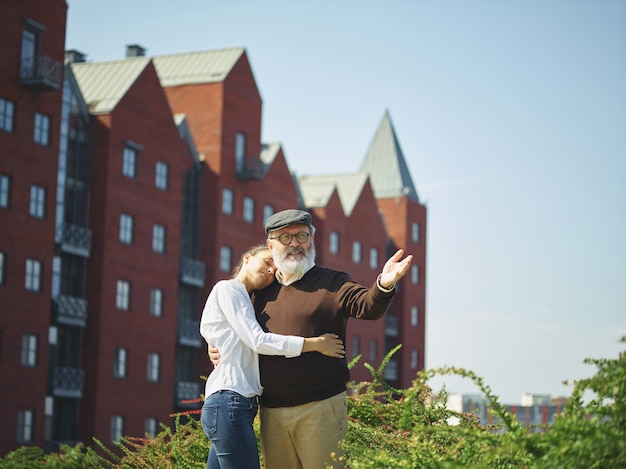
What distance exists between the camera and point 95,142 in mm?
44344

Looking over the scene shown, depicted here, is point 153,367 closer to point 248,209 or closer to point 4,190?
point 248,209

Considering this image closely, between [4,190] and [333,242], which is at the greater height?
[333,242]

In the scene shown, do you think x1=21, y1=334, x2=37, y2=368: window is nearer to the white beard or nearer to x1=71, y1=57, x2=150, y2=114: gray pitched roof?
x1=71, y1=57, x2=150, y2=114: gray pitched roof

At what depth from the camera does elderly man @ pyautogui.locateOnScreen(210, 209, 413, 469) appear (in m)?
7.18

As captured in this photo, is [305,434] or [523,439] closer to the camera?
[523,439]

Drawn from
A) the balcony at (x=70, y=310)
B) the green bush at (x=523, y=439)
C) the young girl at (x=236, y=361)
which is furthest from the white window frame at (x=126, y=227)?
the young girl at (x=236, y=361)

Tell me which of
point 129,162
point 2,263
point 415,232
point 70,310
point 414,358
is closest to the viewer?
point 2,263

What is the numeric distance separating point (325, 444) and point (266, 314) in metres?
0.90

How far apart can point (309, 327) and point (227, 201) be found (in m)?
45.3

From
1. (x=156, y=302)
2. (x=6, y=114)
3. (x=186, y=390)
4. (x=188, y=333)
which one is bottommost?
(x=186, y=390)

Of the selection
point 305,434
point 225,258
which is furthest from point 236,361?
point 225,258

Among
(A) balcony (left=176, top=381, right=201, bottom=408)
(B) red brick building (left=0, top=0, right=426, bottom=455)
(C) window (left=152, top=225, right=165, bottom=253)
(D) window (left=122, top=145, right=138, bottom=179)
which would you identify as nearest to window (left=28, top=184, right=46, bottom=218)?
(B) red brick building (left=0, top=0, right=426, bottom=455)

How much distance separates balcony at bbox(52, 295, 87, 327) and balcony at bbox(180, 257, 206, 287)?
709 centimetres

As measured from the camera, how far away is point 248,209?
178ft
